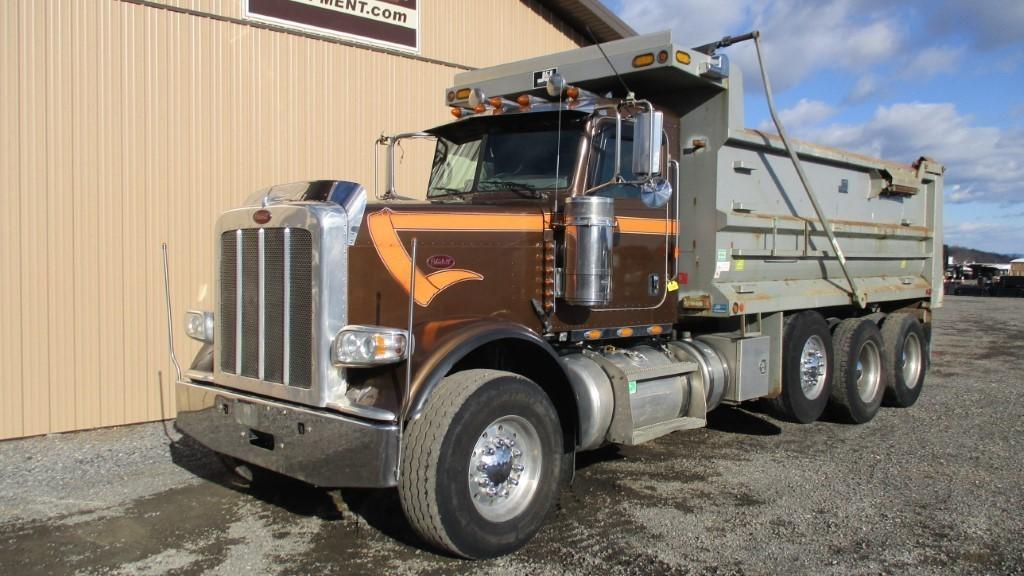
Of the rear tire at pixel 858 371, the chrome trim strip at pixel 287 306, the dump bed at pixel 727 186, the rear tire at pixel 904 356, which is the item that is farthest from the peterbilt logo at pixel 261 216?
the rear tire at pixel 904 356

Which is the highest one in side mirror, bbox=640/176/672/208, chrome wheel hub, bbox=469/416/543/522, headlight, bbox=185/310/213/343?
side mirror, bbox=640/176/672/208

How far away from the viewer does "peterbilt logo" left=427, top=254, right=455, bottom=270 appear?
484 cm

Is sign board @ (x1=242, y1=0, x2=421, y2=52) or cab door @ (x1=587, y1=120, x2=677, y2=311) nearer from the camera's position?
cab door @ (x1=587, y1=120, x2=677, y2=311)

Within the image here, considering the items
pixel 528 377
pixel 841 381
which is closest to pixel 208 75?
pixel 528 377

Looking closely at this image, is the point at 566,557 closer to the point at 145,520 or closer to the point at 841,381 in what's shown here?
the point at 145,520

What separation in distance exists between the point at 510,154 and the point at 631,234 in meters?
1.05

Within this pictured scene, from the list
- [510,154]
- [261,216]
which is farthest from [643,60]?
[261,216]

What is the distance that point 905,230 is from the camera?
30.7 feet

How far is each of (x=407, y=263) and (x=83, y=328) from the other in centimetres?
430

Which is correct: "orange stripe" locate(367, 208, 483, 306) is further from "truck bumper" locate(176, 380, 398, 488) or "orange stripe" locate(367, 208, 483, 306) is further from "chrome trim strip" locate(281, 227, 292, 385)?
"truck bumper" locate(176, 380, 398, 488)

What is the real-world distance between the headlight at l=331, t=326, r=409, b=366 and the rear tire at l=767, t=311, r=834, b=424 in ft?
14.4

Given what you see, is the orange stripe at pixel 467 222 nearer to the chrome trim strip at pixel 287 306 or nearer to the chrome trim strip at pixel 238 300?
the chrome trim strip at pixel 287 306

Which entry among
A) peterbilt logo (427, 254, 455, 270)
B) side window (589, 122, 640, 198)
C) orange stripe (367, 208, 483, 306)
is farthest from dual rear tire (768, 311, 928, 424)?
orange stripe (367, 208, 483, 306)

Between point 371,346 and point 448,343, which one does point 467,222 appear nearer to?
point 448,343
